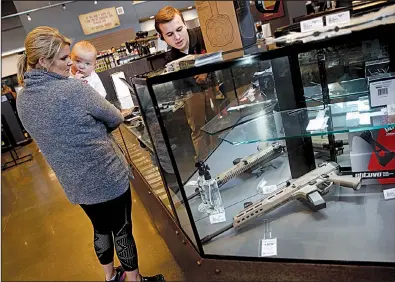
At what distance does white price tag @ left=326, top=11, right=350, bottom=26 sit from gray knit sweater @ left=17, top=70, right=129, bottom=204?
93 centimetres

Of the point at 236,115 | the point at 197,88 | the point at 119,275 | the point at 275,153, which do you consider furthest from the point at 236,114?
the point at 119,275

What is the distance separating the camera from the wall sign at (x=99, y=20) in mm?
8391

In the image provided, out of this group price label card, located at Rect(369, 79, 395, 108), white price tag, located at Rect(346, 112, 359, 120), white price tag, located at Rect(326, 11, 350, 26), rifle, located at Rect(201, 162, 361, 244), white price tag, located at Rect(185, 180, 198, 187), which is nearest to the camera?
white price tag, located at Rect(326, 11, 350, 26)

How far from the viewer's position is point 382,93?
1268mm

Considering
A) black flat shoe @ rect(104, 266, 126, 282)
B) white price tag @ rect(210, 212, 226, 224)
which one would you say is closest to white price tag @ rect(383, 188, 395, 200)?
white price tag @ rect(210, 212, 226, 224)

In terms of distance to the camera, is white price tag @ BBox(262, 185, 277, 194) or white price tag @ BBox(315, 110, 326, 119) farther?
white price tag @ BBox(262, 185, 277, 194)

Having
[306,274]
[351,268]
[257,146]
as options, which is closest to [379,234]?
[351,268]

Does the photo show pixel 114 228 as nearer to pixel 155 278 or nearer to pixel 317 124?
pixel 155 278

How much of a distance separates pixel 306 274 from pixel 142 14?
29.6 feet

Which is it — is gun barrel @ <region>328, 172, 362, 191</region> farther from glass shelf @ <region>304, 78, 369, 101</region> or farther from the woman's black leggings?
the woman's black leggings

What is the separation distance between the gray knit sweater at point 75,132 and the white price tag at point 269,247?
0.73 m

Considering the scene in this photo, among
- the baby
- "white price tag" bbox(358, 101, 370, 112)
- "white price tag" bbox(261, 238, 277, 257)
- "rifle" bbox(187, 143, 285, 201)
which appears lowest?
"white price tag" bbox(261, 238, 277, 257)

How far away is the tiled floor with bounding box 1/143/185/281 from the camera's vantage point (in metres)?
2.06

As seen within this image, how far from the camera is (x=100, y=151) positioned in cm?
138
